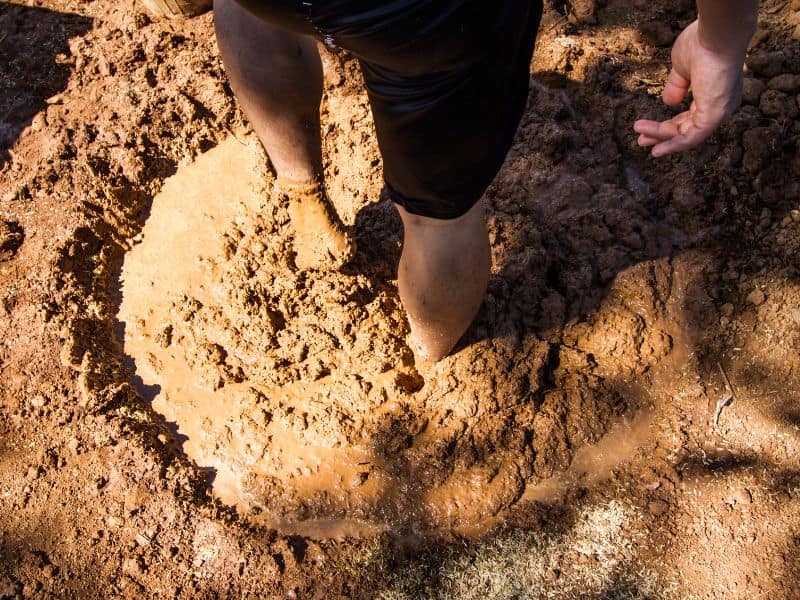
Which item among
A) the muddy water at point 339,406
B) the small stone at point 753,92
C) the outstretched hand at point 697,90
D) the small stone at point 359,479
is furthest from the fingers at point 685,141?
the small stone at point 359,479

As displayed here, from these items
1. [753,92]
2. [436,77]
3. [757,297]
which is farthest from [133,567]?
[753,92]

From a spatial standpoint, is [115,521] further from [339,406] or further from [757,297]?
[757,297]

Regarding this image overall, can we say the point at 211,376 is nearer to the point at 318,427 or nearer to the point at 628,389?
the point at 318,427

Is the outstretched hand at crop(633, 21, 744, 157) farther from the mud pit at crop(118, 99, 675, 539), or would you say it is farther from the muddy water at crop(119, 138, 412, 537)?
the muddy water at crop(119, 138, 412, 537)

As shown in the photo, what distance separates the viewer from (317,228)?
212cm

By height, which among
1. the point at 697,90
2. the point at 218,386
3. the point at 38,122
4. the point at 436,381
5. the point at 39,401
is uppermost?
the point at 697,90

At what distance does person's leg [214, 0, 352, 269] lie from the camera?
→ 1796mm

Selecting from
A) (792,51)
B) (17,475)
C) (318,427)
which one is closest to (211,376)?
(318,427)

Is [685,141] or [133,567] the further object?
[133,567]

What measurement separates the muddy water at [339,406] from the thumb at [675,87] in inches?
32.0

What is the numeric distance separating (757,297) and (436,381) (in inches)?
46.4

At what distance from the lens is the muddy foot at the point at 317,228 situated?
206 centimetres

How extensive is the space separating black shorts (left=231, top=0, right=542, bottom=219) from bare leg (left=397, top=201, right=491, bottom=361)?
0.28ft

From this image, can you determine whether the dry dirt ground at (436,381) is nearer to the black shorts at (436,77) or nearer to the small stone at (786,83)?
the small stone at (786,83)
